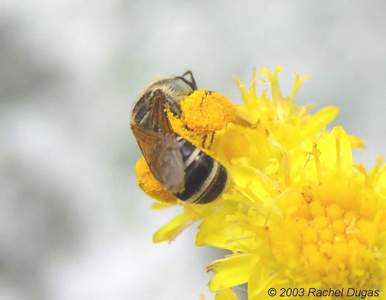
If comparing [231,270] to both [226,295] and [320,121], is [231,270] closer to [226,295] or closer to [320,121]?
[226,295]

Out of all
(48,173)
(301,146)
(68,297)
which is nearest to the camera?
(301,146)

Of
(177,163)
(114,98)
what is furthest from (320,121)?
(114,98)

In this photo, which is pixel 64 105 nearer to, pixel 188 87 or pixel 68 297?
pixel 68 297

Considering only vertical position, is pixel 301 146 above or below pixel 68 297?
above

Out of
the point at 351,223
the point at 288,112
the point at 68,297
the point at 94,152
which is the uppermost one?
the point at 288,112

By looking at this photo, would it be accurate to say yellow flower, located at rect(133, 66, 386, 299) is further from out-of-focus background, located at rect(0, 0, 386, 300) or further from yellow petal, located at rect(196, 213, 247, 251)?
out-of-focus background, located at rect(0, 0, 386, 300)

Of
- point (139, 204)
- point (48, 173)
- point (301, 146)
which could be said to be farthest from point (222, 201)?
point (48, 173)

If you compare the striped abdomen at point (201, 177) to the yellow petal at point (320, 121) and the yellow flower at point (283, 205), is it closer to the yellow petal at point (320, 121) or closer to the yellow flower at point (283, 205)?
the yellow flower at point (283, 205)

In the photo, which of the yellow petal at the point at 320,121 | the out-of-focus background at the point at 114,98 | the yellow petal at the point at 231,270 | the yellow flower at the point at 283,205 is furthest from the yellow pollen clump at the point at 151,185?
the out-of-focus background at the point at 114,98
